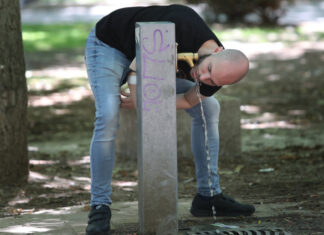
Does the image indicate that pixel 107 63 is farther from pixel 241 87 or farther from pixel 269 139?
pixel 241 87

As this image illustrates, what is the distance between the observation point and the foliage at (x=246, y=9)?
64.6 ft

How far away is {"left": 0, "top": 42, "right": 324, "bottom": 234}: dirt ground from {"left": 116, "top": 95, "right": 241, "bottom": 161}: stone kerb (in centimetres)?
11

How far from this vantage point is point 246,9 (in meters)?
19.8

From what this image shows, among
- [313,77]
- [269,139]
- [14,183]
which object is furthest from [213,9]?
[14,183]

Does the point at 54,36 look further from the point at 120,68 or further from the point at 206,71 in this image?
the point at 206,71

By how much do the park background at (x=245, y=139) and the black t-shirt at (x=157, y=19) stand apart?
3.91 ft

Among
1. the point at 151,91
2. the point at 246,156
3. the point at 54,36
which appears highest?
the point at 54,36

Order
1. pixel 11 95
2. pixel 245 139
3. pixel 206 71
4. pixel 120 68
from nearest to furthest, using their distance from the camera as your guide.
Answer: pixel 206 71 → pixel 120 68 → pixel 11 95 → pixel 245 139

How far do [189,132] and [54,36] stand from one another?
1152cm

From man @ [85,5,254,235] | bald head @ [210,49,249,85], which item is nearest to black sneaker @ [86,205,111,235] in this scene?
man @ [85,5,254,235]

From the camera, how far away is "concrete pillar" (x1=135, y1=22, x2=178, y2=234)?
3664 millimetres

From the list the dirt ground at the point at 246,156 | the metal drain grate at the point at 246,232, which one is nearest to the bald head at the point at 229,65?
the metal drain grate at the point at 246,232

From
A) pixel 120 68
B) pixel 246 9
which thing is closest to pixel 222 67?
pixel 120 68

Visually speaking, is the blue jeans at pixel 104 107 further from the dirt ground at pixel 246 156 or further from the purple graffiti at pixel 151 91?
the dirt ground at pixel 246 156
